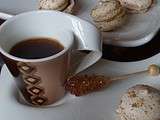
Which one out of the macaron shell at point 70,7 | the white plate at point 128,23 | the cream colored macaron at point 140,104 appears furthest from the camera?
the macaron shell at point 70,7

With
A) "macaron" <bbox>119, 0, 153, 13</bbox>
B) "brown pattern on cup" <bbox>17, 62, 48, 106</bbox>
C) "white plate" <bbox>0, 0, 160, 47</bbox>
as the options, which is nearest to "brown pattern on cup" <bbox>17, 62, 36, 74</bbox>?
"brown pattern on cup" <bbox>17, 62, 48, 106</bbox>

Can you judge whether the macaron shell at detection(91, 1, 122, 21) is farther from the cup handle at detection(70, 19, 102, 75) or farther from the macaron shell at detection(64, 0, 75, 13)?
the cup handle at detection(70, 19, 102, 75)


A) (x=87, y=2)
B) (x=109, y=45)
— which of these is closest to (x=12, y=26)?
(x=109, y=45)

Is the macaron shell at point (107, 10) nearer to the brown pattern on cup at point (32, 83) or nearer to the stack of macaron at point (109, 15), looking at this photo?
the stack of macaron at point (109, 15)

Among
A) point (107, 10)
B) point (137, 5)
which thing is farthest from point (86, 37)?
point (137, 5)

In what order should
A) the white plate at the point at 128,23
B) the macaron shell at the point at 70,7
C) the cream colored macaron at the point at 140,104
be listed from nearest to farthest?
the cream colored macaron at the point at 140,104
the white plate at the point at 128,23
the macaron shell at the point at 70,7

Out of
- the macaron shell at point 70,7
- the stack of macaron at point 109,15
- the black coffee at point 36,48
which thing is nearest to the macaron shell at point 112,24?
the stack of macaron at point 109,15

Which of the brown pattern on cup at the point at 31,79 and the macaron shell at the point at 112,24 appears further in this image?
the macaron shell at the point at 112,24
